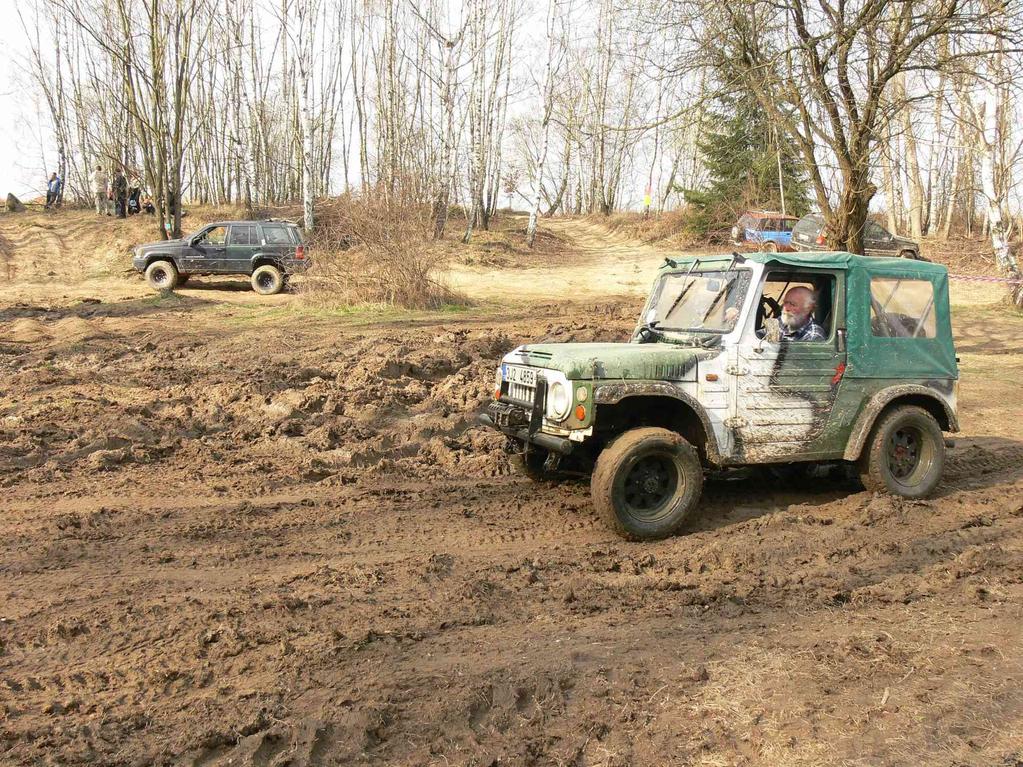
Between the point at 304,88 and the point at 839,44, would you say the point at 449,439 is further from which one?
the point at 304,88

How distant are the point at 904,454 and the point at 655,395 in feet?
8.95

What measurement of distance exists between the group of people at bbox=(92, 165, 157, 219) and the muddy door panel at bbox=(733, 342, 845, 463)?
27.9m

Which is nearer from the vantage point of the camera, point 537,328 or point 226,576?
point 226,576

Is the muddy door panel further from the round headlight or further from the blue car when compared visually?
the blue car

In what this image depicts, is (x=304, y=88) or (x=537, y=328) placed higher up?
(x=304, y=88)

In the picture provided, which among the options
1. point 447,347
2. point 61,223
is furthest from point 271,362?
point 61,223

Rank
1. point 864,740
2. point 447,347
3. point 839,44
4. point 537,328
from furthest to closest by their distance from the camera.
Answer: point 537,328 < point 447,347 < point 839,44 < point 864,740

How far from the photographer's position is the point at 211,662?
391 centimetres

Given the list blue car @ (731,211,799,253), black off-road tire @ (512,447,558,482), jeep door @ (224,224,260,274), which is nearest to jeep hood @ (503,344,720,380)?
black off-road tire @ (512,447,558,482)

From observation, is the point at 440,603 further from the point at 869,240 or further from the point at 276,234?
the point at 869,240

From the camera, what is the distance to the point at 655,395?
19.1 feet

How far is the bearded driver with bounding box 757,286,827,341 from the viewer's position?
21.2 ft

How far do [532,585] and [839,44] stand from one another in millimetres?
8905

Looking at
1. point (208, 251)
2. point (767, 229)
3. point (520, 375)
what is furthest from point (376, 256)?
point (767, 229)
